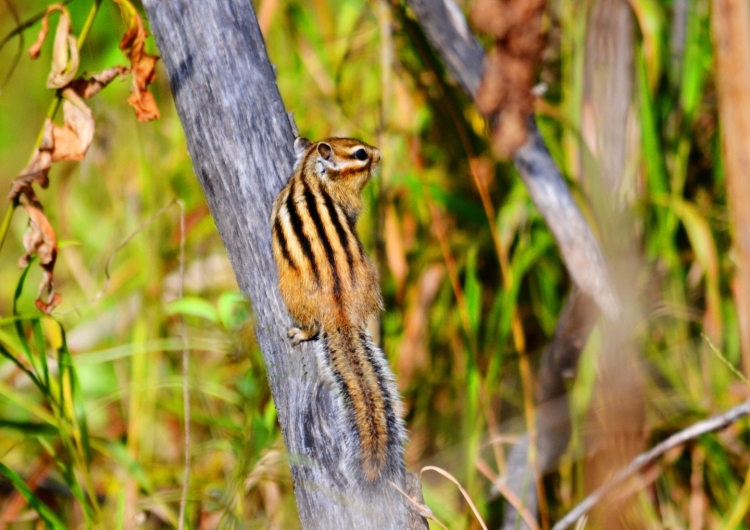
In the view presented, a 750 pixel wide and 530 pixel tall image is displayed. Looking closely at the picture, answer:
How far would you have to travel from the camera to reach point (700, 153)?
338 centimetres

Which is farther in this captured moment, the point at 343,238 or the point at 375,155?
the point at 375,155

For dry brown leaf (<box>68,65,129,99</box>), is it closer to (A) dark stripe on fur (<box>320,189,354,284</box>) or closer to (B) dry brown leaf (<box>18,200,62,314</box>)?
(B) dry brown leaf (<box>18,200,62,314</box>)

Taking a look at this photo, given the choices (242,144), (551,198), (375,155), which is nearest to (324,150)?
(375,155)

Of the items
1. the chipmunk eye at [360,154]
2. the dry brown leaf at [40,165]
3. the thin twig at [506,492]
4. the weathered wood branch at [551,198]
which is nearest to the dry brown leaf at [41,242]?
the dry brown leaf at [40,165]

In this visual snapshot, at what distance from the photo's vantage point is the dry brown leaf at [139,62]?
1.83m

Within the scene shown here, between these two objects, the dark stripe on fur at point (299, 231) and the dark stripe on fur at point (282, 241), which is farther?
the dark stripe on fur at point (299, 231)

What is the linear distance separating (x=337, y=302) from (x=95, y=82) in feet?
2.67

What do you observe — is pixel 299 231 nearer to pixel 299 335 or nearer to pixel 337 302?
pixel 337 302

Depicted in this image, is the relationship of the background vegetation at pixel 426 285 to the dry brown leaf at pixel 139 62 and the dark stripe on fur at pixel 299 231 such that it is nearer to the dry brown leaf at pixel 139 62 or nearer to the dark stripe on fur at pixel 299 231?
the dark stripe on fur at pixel 299 231

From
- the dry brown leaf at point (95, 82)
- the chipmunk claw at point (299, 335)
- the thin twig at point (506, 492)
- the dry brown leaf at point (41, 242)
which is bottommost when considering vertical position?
the thin twig at point (506, 492)

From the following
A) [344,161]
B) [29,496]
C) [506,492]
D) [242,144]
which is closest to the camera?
[242,144]

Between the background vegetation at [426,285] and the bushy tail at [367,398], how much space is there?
1.19 ft

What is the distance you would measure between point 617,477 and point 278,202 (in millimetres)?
1247

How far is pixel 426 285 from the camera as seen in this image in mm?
3357
